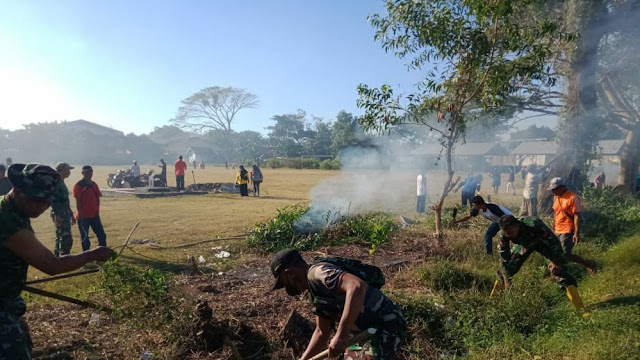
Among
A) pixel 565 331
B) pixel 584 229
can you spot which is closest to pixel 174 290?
pixel 565 331

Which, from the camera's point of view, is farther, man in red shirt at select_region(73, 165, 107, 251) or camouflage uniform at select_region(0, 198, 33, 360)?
man in red shirt at select_region(73, 165, 107, 251)

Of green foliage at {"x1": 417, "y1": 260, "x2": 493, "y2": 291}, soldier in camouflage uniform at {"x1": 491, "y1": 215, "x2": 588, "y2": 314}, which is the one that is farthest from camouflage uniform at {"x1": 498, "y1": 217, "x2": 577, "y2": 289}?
green foliage at {"x1": 417, "y1": 260, "x2": 493, "y2": 291}

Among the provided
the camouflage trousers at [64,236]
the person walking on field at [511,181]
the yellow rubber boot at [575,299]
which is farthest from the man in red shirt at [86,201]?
the person walking on field at [511,181]

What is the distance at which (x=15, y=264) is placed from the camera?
2.42m

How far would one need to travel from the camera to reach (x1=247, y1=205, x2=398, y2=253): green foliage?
817 centimetres

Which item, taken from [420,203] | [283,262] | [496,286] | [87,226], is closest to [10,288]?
[283,262]

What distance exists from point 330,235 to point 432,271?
3362mm

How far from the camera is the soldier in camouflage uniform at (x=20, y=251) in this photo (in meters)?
2.35

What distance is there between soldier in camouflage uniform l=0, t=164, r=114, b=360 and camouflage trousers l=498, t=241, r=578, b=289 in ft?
14.9

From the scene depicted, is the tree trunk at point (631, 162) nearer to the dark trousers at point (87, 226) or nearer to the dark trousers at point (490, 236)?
the dark trousers at point (490, 236)

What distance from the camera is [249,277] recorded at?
6414 millimetres

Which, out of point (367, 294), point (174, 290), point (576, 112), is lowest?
point (174, 290)

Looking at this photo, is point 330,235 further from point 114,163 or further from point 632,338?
point 114,163

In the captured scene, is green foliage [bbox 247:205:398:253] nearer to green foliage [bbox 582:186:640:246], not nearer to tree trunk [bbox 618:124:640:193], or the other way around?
green foliage [bbox 582:186:640:246]
